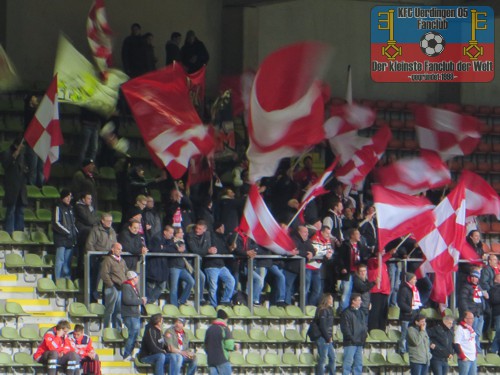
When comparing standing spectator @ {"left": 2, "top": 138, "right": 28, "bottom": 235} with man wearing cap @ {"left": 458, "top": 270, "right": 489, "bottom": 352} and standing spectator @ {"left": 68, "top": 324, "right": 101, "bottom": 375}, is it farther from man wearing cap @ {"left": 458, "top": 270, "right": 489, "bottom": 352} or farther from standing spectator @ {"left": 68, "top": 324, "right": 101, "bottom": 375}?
man wearing cap @ {"left": 458, "top": 270, "right": 489, "bottom": 352}

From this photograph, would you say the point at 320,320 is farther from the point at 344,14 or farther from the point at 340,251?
the point at 344,14

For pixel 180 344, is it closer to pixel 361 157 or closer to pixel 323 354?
pixel 323 354

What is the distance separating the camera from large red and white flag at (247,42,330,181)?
66.3 ft

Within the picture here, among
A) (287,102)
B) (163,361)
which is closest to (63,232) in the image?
(163,361)

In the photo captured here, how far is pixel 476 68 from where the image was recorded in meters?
33.2

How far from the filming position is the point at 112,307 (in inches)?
913

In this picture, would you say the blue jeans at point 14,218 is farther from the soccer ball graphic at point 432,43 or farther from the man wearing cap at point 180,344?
the soccer ball graphic at point 432,43

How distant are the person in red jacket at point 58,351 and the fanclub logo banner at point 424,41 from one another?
41.6ft

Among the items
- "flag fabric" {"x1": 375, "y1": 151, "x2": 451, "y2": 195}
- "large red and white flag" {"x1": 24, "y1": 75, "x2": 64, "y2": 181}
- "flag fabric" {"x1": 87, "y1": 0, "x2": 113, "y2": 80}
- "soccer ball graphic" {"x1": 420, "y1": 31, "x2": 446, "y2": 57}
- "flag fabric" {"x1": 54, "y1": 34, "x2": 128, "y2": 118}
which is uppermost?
"soccer ball graphic" {"x1": 420, "y1": 31, "x2": 446, "y2": 57}

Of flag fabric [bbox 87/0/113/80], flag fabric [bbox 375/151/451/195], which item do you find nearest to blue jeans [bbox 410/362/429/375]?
flag fabric [bbox 375/151/451/195]

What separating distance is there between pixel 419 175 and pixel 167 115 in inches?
177

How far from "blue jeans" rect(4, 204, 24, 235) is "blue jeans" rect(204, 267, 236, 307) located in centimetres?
303

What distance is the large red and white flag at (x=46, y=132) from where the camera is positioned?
23078 millimetres

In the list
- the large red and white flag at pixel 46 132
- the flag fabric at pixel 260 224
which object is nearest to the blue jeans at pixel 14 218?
the large red and white flag at pixel 46 132
